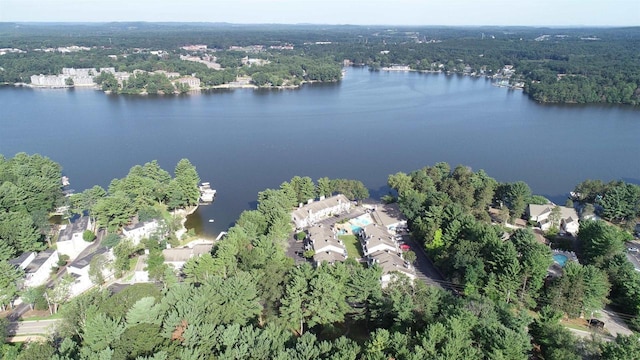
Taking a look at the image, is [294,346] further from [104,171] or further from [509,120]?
[509,120]

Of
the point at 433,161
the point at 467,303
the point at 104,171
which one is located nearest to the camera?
the point at 467,303

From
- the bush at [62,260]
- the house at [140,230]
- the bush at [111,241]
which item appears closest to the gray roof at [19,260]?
the bush at [62,260]

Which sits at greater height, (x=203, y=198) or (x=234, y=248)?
(x=234, y=248)

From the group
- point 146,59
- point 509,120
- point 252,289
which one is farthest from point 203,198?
point 146,59

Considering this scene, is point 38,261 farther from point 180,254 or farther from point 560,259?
point 560,259

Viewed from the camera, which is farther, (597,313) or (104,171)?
(104,171)

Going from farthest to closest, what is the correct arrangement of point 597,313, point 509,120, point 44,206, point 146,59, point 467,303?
point 146,59 → point 509,120 → point 44,206 → point 597,313 → point 467,303

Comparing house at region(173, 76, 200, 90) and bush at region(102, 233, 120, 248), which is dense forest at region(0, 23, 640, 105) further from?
bush at region(102, 233, 120, 248)

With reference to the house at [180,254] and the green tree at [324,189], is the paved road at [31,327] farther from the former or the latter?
the green tree at [324,189]
